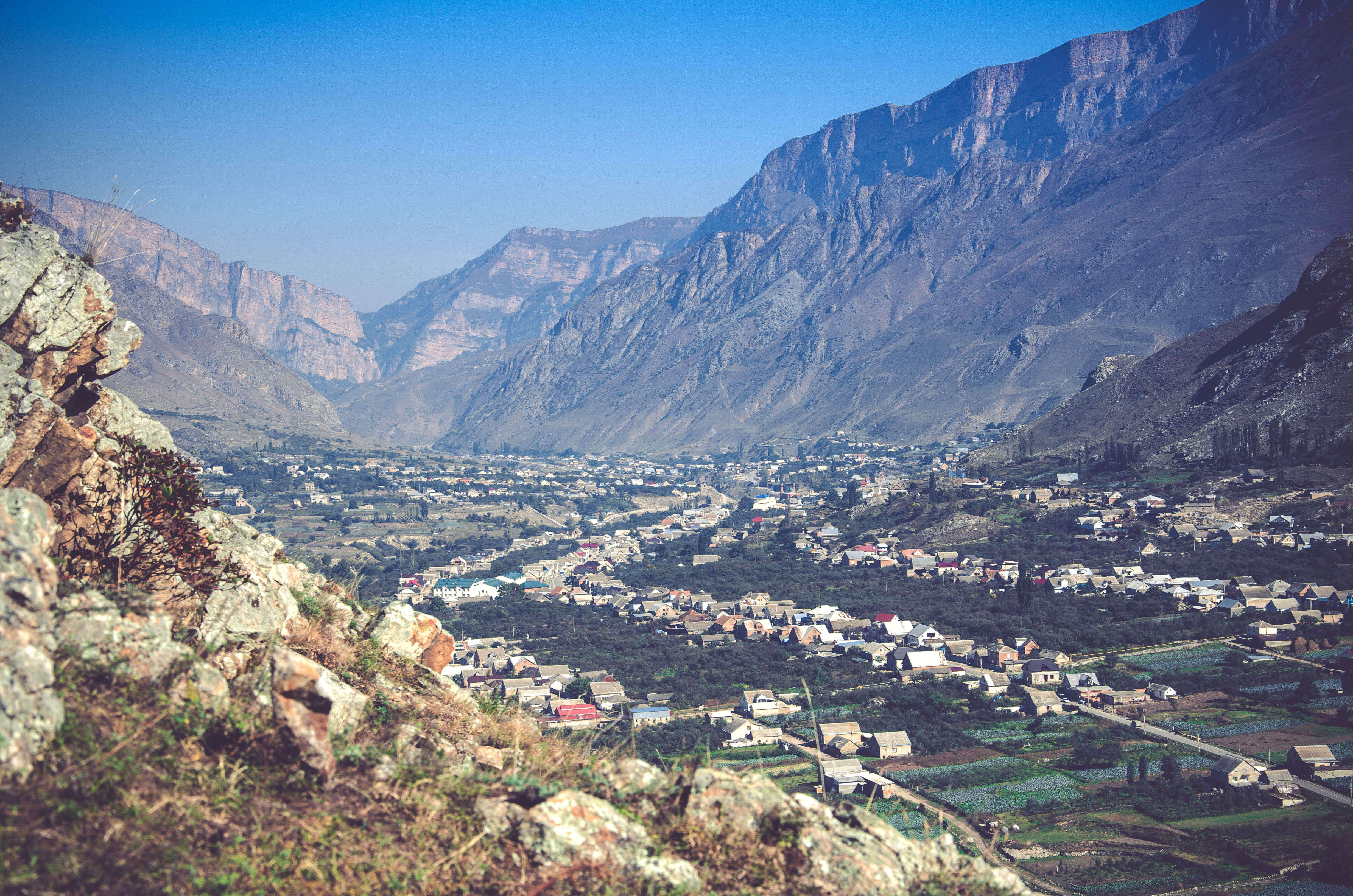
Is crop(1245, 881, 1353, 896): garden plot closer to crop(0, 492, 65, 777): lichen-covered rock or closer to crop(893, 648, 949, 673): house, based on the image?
crop(893, 648, 949, 673): house

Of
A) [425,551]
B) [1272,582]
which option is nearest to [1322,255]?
[1272,582]

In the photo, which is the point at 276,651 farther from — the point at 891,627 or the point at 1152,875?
the point at 891,627

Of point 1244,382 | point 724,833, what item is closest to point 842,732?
point 724,833

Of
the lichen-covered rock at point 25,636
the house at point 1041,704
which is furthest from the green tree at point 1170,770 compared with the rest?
the lichen-covered rock at point 25,636

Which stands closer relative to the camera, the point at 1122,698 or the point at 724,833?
the point at 724,833

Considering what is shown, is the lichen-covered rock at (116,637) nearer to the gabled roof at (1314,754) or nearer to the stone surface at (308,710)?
the stone surface at (308,710)

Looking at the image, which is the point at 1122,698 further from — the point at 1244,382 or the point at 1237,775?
the point at 1244,382

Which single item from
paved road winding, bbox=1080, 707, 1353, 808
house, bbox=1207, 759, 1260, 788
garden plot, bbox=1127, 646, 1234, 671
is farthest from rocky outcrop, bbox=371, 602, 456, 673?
garden plot, bbox=1127, 646, 1234, 671
